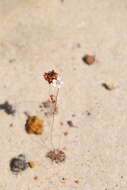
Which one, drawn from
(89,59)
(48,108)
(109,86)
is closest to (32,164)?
(48,108)

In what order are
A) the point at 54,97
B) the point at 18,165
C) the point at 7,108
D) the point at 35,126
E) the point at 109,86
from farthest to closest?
the point at 109,86, the point at 54,97, the point at 7,108, the point at 35,126, the point at 18,165

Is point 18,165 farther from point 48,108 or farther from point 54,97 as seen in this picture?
point 54,97

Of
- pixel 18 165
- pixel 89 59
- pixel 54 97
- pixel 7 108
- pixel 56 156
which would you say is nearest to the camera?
pixel 18 165

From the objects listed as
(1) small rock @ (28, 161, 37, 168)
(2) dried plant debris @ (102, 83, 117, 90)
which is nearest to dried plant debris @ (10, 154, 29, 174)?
(1) small rock @ (28, 161, 37, 168)

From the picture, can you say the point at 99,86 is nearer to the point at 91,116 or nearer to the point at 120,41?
the point at 91,116

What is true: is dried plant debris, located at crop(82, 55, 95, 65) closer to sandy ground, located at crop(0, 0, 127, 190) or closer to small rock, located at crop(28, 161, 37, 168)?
sandy ground, located at crop(0, 0, 127, 190)

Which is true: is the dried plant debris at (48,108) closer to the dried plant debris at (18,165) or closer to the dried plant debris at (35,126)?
the dried plant debris at (35,126)

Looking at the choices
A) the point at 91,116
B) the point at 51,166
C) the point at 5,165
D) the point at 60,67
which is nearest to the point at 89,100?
the point at 91,116
